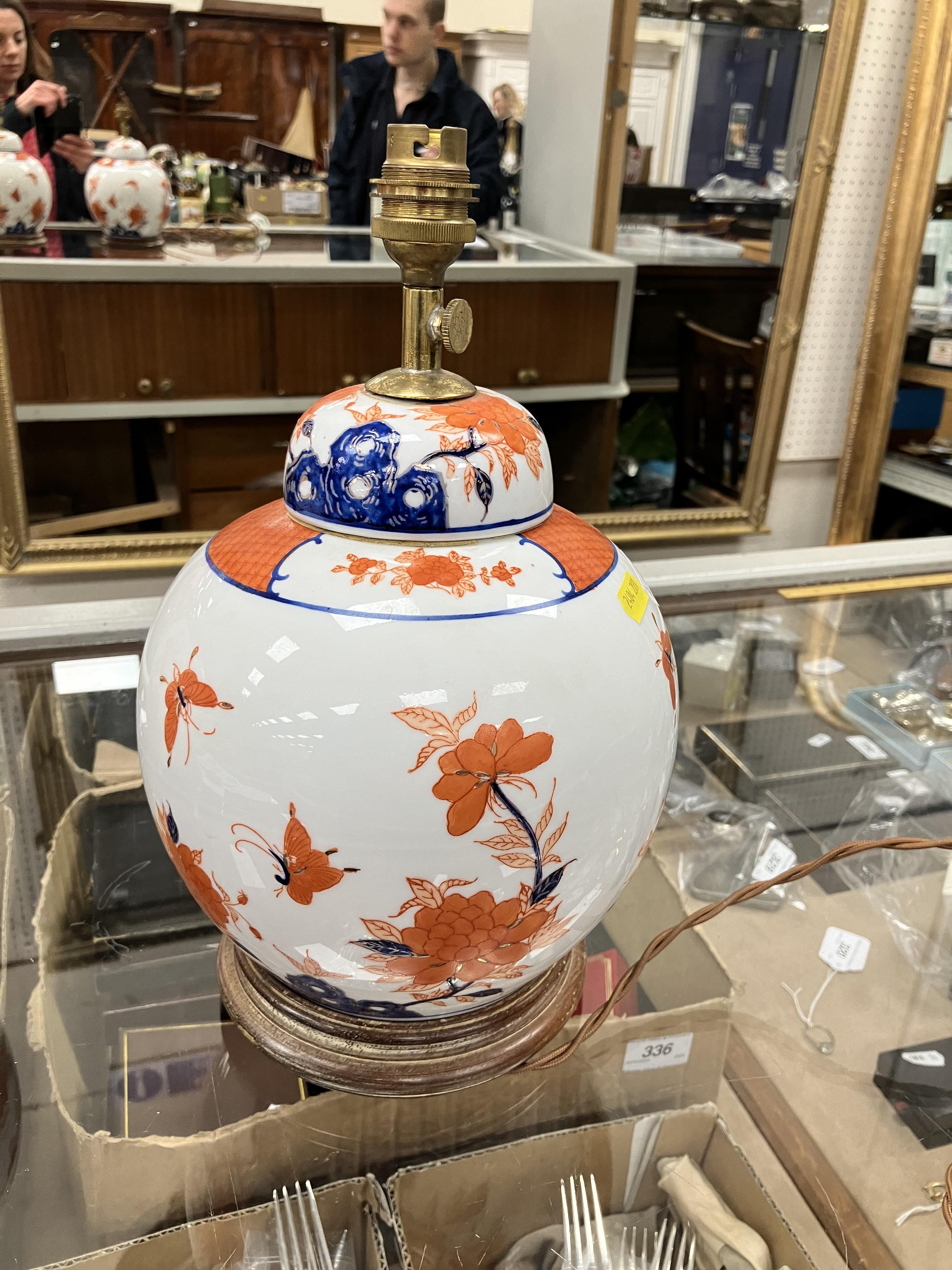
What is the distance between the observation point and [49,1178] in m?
0.57

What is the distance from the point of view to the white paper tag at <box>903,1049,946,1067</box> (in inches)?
27.4

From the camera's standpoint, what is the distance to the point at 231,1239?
552 mm

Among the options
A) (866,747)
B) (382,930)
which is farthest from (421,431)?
(866,747)

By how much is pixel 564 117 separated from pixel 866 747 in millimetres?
1214

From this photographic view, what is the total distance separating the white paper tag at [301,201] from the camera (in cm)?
161

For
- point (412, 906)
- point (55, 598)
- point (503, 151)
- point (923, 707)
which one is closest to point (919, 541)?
point (923, 707)

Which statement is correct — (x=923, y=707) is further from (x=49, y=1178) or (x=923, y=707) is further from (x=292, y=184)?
(x=292, y=184)

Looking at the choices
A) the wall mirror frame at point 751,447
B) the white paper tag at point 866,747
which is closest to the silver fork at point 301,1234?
the white paper tag at point 866,747

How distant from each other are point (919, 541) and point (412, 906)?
1.13m

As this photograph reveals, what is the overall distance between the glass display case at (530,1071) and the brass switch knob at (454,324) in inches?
9.3

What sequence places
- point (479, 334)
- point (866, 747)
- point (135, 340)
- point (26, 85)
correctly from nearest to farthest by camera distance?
point (866, 747) → point (26, 85) → point (135, 340) → point (479, 334)

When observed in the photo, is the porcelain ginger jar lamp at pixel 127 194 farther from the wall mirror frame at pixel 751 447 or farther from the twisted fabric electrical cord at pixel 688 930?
the twisted fabric electrical cord at pixel 688 930

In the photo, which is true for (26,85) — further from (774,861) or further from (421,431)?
(774,861)

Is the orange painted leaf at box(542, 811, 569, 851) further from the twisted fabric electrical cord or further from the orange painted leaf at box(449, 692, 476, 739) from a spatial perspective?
the twisted fabric electrical cord
